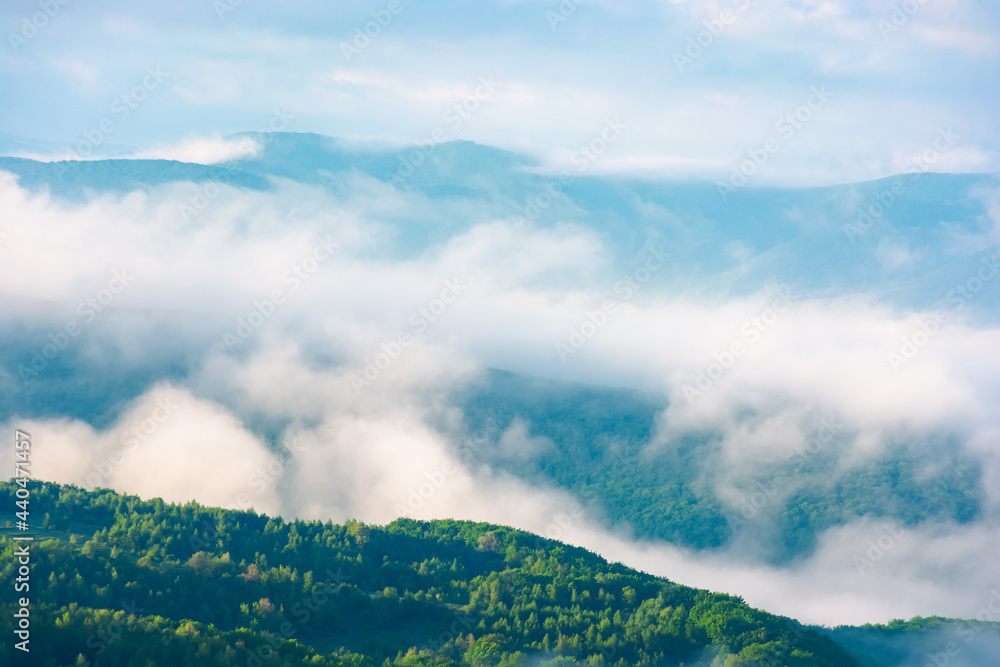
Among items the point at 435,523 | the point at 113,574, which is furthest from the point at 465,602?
the point at 435,523

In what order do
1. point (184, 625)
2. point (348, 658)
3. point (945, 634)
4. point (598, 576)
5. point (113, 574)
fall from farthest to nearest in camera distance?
point (945, 634), point (598, 576), point (113, 574), point (348, 658), point (184, 625)

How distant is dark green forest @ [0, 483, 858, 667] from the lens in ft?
188

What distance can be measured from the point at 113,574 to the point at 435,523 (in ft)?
213

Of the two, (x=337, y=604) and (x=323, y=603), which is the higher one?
(x=337, y=604)

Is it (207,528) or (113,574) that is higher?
(207,528)

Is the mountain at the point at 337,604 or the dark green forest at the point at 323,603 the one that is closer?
the dark green forest at the point at 323,603

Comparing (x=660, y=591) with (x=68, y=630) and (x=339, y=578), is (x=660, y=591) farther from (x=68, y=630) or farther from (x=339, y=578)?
(x=68, y=630)

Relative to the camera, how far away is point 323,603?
79438 mm

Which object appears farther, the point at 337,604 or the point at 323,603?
the point at 337,604

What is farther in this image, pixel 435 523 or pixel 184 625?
pixel 435 523

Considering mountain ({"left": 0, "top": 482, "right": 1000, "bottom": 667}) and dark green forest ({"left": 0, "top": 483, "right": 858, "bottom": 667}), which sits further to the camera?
mountain ({"left": 0, "top": 482, "right": 1000, "bottom": 667})

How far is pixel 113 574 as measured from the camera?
241 ft

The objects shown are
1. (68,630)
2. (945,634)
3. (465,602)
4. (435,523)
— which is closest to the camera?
(68,630)

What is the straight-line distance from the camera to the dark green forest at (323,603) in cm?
5728
